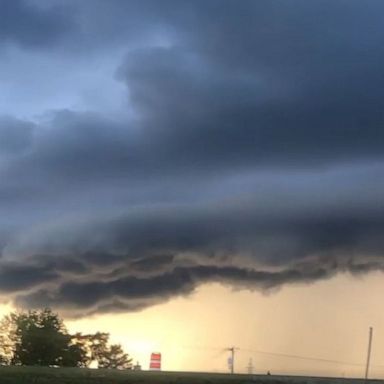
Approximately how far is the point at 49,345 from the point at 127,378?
49.5 m

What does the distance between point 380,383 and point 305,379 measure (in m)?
10.9

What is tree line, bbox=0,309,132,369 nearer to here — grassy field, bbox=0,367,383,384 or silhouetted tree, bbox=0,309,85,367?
silhouetted tree, bbox=0,309,85,367

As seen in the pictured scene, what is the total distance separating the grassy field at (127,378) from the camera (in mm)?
80562

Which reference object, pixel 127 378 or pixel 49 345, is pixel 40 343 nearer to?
pixel 49 345

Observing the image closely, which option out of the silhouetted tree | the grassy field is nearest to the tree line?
the silhouetted tree

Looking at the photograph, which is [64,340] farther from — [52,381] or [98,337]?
[52,381]

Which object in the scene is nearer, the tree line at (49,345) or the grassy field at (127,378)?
the grassy field at (127,378)

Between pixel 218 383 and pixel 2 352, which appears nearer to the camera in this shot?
pixel 218 383

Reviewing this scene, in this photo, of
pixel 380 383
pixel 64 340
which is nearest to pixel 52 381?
pixel 380 383

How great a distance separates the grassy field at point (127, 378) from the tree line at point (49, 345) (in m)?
43.4

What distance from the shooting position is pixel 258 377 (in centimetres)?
8881

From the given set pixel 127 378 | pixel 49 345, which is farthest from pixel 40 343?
pixel 127 378

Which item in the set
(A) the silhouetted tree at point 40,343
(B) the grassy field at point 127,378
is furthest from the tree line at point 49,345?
(B) the grassy field at point 127,378

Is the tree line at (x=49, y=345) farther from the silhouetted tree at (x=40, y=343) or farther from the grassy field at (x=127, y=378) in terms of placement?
the grassy field at (x=127, y=378)
